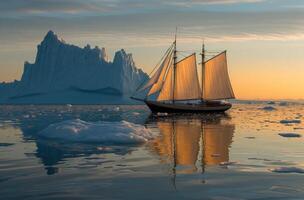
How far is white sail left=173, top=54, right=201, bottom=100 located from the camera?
57.9 meters

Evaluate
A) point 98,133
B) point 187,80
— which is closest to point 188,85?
point 187,80

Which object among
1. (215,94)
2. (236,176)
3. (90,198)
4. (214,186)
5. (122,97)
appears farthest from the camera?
(122,97)

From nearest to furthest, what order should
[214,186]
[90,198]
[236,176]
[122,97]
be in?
[90,198] → [214,186] → [236,176] → [122,97]

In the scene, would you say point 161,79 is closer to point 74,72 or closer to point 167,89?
point 167,89

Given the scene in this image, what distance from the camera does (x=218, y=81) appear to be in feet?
199

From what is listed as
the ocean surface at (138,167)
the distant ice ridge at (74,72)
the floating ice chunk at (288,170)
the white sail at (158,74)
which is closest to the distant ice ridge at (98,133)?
the ocean surface at (138,167)

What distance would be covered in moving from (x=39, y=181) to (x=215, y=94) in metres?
53.6

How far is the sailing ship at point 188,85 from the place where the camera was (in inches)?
2160

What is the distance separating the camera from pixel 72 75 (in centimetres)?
11881

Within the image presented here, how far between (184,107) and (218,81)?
807 cm

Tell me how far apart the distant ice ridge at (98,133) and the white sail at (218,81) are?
1679 inches

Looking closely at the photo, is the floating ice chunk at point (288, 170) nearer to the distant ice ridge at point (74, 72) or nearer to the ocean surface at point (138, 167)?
the ocean surface at point (138, 167)

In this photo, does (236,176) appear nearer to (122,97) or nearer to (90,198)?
(90,198)

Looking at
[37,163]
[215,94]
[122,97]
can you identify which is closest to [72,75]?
[122,97]
